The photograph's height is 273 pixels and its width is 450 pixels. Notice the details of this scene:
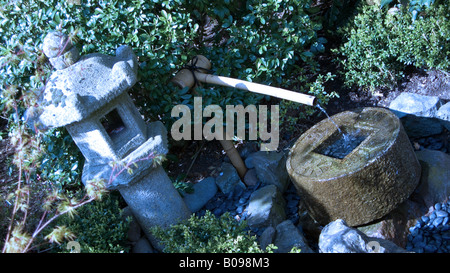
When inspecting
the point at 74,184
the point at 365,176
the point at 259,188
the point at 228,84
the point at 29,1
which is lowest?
the point at 259,188

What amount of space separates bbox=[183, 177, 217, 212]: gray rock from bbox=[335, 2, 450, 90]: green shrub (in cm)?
181

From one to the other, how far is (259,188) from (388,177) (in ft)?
4.22

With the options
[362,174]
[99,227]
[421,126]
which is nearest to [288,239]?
[362,174]

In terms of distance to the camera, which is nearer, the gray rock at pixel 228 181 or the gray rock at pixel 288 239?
the gray rock at pixel 288 239

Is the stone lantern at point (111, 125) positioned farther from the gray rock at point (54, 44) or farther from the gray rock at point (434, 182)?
the gray rock at point (434, 182)

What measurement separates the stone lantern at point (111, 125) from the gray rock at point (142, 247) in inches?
2.4

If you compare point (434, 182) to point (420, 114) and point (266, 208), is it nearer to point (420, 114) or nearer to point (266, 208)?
point (420, 114)

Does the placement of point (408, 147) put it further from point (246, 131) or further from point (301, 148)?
point (246, 131)

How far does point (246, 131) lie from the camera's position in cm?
435

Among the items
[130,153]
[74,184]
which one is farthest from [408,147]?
[74,184]

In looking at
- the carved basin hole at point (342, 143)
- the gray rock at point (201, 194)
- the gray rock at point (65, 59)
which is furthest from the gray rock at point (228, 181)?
the gray rock at point (65, 59)

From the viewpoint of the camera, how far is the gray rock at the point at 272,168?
4.05 m

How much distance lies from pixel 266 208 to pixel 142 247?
3.53 feet

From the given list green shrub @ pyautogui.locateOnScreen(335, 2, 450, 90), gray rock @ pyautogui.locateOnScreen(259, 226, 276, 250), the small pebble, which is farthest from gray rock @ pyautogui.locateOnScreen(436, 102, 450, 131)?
gray rock @ pyautogui.locateOnScreen(259, 226, 276, 250)
